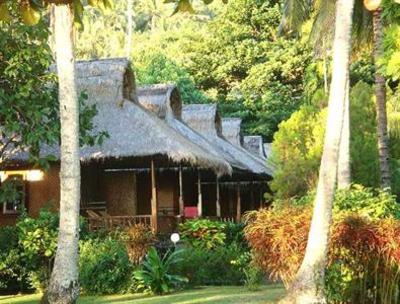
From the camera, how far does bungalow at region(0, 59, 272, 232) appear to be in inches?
698

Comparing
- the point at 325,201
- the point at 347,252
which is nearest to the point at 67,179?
the point at 325,201

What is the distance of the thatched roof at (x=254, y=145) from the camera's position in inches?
1249

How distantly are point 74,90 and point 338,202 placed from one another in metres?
4.27

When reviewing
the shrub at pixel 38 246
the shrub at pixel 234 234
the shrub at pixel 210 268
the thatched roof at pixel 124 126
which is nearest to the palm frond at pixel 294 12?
the thatched roof at pixel 124 126

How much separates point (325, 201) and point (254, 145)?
23.6m

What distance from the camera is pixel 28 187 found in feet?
62.2

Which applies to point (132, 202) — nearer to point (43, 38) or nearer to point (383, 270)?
point (43, 38)

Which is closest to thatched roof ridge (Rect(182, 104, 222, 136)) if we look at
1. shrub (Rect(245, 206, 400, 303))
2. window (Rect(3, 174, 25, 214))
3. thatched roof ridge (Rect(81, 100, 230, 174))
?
thatched roof ridge (Rect(81, 100, 230, 174))

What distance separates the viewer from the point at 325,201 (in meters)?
9.18

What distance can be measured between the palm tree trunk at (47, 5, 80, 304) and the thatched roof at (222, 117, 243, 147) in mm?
19176

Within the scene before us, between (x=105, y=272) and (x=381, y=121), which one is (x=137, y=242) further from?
(x=381, y=121)

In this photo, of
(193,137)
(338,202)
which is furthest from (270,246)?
(193,137)

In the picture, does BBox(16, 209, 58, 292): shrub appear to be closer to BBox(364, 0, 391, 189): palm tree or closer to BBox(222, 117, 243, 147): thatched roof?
BBox(364, 0, 391, 189): palm tree

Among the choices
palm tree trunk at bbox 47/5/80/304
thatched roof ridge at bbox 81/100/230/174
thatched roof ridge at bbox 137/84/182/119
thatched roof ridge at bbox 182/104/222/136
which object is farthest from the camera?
thatched roof ridge at bbox 182/104/222/136
